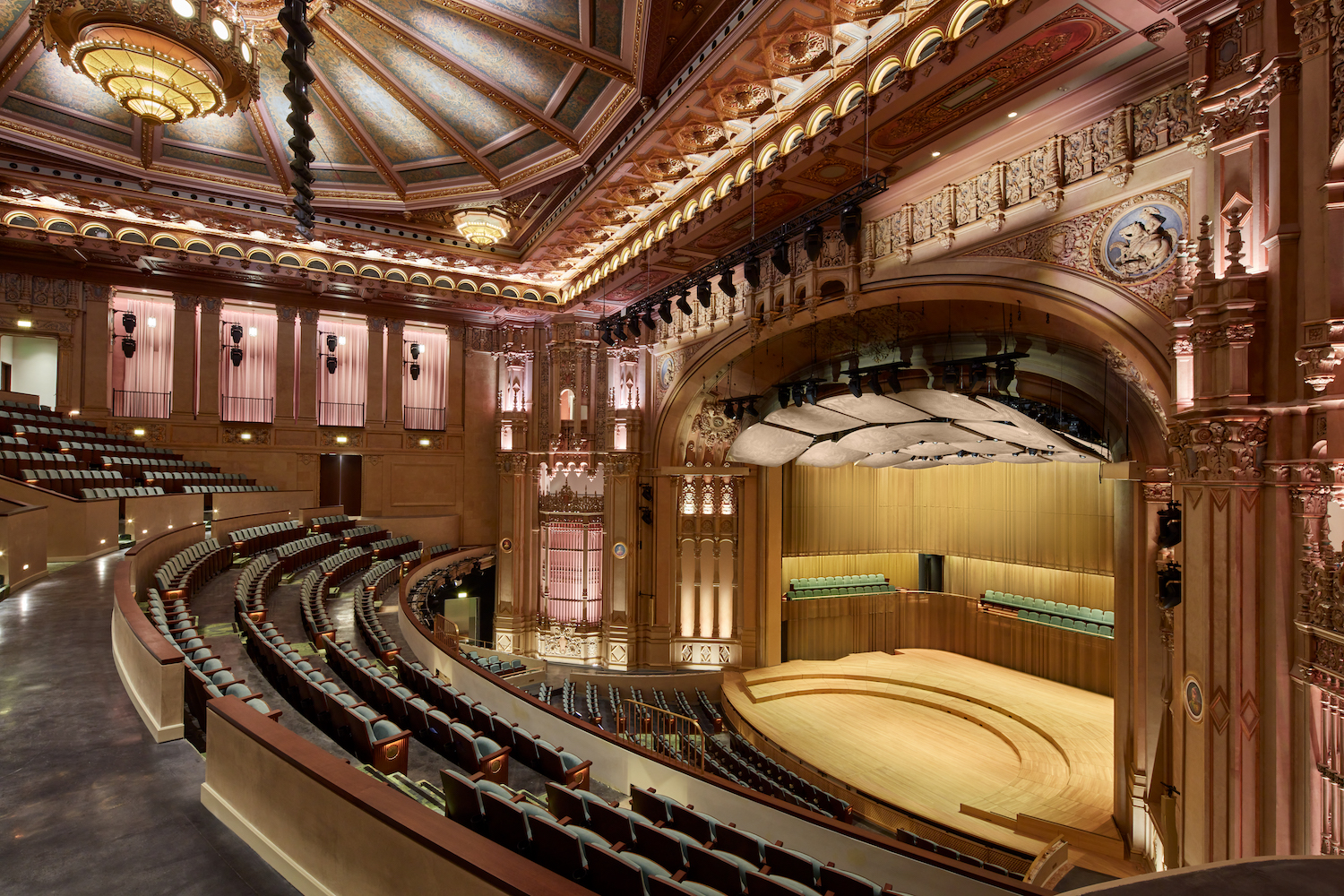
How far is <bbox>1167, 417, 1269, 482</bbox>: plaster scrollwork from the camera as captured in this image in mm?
4023

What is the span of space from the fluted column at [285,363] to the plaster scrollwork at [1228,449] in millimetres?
15734

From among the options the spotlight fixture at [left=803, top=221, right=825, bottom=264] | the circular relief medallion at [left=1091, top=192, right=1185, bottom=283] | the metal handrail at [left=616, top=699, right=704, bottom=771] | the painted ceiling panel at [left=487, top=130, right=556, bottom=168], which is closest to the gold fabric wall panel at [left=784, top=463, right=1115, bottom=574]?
the metal handrail at [left=616, top=699, right=704, bottom=771]

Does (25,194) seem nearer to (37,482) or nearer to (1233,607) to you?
(37,482)

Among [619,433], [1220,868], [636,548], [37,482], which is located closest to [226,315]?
[37,482]

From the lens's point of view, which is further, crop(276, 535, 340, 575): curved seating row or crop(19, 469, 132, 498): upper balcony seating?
crop(276, 535, 340, 575): curved seating row

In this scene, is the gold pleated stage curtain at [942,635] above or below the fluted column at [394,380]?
below

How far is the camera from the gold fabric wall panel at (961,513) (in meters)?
11.9

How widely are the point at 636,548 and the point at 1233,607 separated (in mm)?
9792

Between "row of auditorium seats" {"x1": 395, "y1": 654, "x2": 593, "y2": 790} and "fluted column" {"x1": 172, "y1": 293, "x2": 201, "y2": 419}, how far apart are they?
11703 mm

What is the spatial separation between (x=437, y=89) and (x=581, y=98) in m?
2.25

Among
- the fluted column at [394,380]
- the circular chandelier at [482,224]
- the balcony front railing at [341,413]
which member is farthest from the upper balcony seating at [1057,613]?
the balcony front railing at [341,413]

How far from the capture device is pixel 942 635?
14367 millimetres

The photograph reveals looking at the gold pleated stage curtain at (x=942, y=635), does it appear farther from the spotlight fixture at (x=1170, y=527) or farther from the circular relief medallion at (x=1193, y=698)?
the circular relief medallion at (x=1193, y=698)

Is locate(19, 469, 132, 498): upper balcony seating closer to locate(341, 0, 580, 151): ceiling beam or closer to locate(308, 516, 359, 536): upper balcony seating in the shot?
locate(308, 516, 359, 536): upper balcony seating
